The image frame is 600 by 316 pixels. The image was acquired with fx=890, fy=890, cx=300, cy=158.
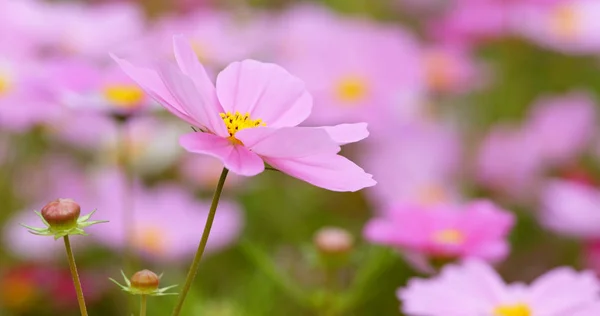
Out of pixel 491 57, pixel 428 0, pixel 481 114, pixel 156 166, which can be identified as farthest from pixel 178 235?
pixel 428 0

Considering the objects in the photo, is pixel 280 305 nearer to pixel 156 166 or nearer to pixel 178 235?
pixel 178 235

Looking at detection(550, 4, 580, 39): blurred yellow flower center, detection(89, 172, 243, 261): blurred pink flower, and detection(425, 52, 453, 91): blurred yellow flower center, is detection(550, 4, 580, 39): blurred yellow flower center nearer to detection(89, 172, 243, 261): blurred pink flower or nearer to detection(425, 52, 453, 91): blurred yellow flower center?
detection(425, 52, 453, 91): blurred yellow flower center

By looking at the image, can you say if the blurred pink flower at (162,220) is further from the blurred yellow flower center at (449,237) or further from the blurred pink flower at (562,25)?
the blurred pink flower at (562,25)

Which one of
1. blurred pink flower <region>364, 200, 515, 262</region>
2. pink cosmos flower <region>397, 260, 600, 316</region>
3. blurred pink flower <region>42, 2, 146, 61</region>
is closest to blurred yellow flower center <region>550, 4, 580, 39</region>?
blurred pink flower <region>42, 2, 146, 61</region>

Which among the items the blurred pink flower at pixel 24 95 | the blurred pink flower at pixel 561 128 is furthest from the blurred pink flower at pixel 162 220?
the blurred pink flower at pixel 561 128

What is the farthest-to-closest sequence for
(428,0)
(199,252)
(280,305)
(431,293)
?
(428,0) → (280,305) → (431,293) → (199,252)

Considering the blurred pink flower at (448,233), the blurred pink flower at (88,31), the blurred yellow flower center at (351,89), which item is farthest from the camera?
the blurred yellow flower center at (351,89)
